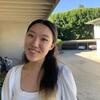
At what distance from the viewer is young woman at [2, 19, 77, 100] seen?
1426 millimetres

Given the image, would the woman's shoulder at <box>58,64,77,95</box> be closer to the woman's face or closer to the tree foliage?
the woman's face

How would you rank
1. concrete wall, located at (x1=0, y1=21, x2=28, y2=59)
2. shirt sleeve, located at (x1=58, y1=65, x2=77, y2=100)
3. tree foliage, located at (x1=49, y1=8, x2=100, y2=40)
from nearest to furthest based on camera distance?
shirt sleeve, located at (x1=58, y1=65, x2=77, y2=100) < concrete wall, located at (x1=0, y1=21, x2=28, y2=59) < tree foliage, located at (x1=49, y1=8, x2=100, y2=40)

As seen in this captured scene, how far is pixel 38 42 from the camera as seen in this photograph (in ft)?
4.71

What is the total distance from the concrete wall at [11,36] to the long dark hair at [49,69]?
10.2 m

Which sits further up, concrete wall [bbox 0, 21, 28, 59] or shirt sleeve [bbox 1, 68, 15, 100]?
shirt sleeve [bbox 1, 68, 15, 100]

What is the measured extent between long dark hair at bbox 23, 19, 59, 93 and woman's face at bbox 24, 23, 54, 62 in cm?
3

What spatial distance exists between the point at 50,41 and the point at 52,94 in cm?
26

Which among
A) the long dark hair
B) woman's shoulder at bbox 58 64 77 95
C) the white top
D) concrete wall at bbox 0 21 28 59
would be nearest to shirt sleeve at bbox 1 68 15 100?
the white top

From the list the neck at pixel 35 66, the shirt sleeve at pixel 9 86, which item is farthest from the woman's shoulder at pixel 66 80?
the shirt sleeve at pixel 9 86

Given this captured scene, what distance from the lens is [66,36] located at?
3416 centimetres

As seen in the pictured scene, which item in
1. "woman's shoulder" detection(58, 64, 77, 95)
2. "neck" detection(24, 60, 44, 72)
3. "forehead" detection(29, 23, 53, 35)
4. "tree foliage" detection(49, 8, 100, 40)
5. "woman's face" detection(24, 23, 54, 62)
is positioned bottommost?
"tree foliage" detection(49, 8, 100, 40)

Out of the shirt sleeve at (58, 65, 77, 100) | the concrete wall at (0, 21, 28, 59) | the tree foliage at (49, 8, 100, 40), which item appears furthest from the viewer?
the tree foliage at (49, 8, 100, 40)

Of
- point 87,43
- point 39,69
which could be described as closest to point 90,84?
point 39,69

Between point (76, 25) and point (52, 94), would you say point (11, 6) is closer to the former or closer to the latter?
point (52, 94)
